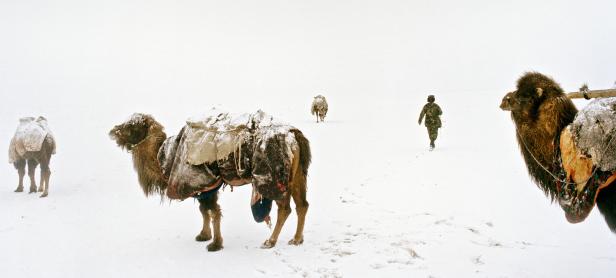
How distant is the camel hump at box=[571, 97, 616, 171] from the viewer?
131 inches

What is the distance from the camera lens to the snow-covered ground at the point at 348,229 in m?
4.60

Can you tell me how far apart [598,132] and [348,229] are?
352cm

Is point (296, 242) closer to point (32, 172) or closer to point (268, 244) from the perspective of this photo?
point (268, 244)

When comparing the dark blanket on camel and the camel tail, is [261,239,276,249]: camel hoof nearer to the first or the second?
the dark blanket on camel

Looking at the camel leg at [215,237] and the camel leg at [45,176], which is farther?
the camel leg at [45,176]

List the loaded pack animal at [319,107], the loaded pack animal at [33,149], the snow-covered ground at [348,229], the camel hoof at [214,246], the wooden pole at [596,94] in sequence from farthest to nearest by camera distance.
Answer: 1. the loaded pack animal at [319,107]
2. the loaded pack animal at [33,149]
3. the camel hoof at [214,246]
4. the snow-covered ground at [348,229]
5. the wooden pole at [596,94]

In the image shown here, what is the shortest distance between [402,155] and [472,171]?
3.10 m

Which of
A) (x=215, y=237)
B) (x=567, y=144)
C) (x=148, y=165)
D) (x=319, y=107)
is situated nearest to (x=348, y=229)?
(x=215, y=237)

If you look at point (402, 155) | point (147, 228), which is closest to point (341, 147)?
point (402, 155)

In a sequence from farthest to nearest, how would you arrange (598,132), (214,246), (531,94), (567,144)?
(214,246) < (531,94) < (567,144) < (598,132)

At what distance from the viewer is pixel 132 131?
5.91m

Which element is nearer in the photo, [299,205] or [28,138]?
[299,205]

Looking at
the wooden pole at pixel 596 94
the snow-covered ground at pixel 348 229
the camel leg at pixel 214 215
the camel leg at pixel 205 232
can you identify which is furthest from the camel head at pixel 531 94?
the camel leg at pixel 205 232

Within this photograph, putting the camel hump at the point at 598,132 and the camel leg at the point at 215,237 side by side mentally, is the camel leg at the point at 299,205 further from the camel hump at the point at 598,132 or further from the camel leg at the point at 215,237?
the camel hump at the point at 598,132
